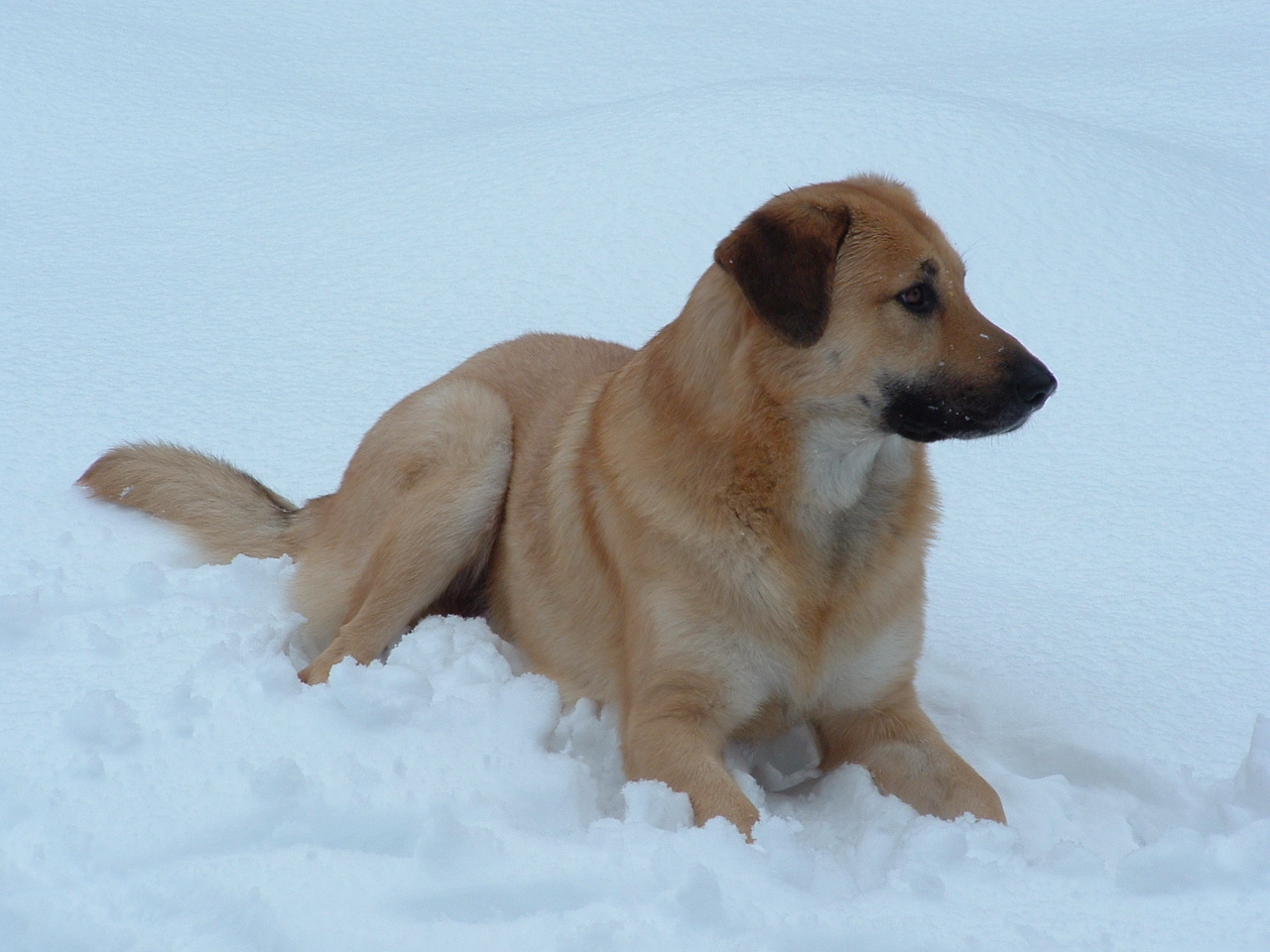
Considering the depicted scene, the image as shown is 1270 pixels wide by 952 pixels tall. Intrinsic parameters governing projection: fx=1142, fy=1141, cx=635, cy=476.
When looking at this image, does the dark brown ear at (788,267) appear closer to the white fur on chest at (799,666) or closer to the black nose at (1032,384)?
the black nose at (1032,384)

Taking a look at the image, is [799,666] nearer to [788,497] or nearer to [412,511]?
[788,497]

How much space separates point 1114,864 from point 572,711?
147 cm

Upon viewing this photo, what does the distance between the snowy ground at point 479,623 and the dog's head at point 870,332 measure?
985 mm

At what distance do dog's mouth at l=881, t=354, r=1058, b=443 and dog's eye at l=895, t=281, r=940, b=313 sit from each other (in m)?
0.20

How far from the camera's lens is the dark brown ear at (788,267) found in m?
2.87

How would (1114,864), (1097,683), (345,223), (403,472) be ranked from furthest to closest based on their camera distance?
(345,223) < (403,472) < (1097,683) < (1114,864)

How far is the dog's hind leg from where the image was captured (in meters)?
3.62

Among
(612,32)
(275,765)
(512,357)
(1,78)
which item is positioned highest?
(612,32)

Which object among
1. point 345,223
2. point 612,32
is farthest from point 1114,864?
point 612,32

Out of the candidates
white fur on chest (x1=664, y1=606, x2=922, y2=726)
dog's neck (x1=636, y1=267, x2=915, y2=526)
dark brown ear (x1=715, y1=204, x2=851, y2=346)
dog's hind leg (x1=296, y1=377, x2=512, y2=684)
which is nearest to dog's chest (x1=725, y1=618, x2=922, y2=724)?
white fur on chest (x1=664, y1=606, x2=922, y2=726)

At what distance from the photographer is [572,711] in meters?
3.31

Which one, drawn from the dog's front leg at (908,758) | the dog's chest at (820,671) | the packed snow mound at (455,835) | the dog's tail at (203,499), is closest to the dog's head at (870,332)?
the dog's chest at (820,671)

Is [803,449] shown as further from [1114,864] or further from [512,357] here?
[512,357]

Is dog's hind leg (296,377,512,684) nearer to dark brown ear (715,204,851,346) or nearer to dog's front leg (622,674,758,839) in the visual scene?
dog's front leg (622,674,758,839)
